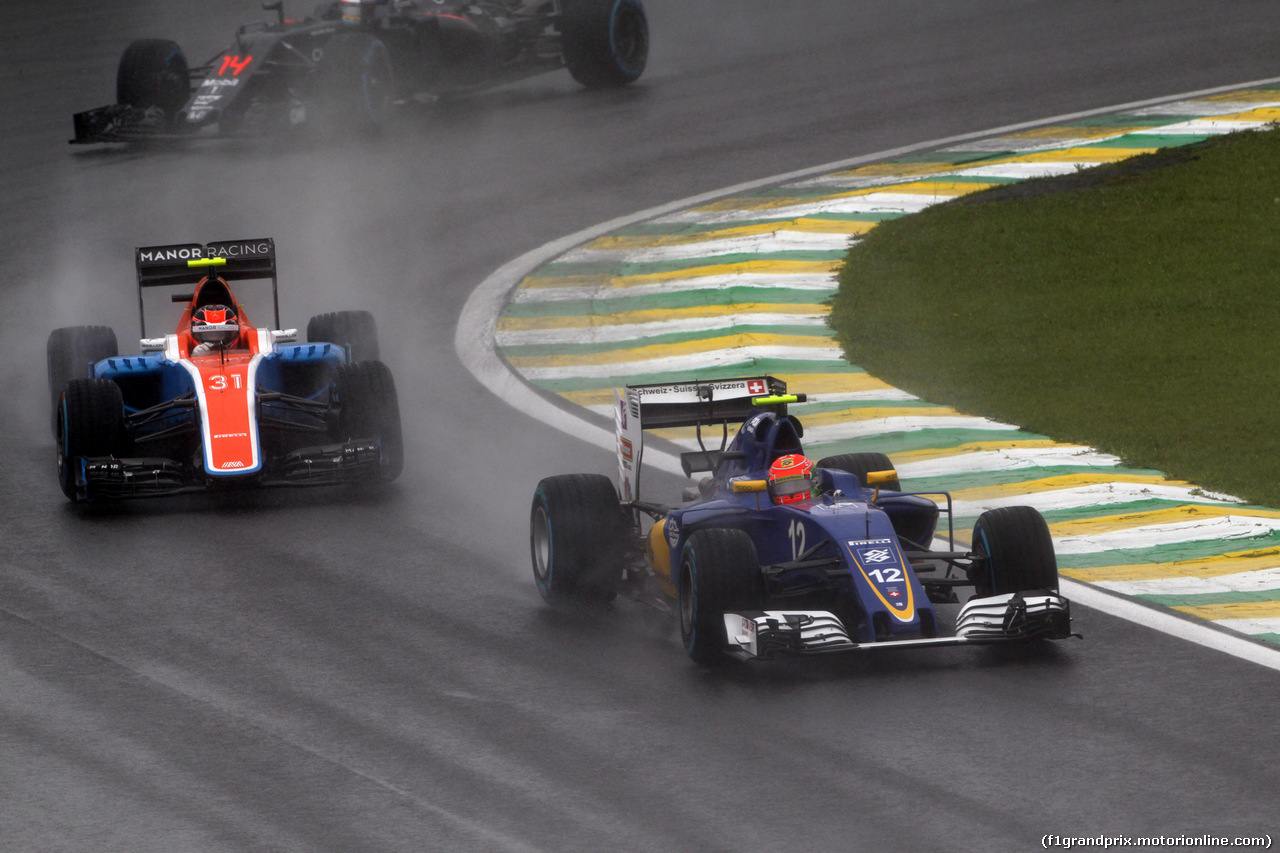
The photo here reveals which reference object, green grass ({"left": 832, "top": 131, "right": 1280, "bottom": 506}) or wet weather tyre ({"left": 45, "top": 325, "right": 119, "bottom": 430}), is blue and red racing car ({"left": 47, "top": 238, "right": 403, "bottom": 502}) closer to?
wet weather tyre ({"left": 45, "top": 325, "right": 119, "bottom": 430})

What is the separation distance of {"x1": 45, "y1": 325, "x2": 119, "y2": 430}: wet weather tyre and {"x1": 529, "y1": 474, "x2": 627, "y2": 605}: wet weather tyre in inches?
197

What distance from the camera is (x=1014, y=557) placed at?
28.7 feet

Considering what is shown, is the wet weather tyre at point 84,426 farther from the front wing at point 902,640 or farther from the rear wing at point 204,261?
the front wing at point 902,640

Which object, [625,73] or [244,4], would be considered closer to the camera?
[625,73]

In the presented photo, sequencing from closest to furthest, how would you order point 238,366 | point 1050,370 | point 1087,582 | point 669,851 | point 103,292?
point 669,851 < point 1087,582 < point 238,366 < point 1050,370 < point 103,292

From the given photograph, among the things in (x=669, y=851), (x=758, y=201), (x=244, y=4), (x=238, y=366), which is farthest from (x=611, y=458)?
(x=244, y=4)

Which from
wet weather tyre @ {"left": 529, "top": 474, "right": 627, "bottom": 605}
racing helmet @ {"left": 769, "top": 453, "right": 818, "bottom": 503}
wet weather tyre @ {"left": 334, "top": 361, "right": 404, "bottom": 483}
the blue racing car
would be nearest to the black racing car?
wet weather tyre @ {"left": 334, "top": 361, "right": 404, "bottom": 483}

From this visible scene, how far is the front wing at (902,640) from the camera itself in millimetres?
8094

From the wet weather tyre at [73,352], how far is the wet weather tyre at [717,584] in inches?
252

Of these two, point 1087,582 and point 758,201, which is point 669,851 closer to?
point 1087,582

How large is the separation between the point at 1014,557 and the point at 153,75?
17177 millimetres

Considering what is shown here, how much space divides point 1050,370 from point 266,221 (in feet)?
31.7

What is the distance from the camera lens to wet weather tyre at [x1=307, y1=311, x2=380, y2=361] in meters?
13.5

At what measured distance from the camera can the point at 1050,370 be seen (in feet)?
47.1
